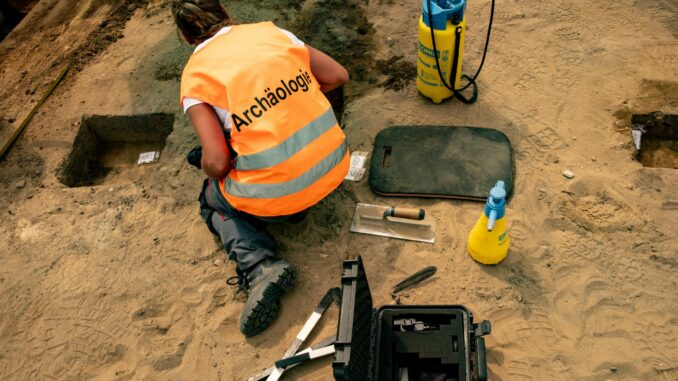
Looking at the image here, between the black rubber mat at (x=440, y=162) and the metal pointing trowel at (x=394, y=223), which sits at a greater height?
the black rubber mat at (x=440, y=162)

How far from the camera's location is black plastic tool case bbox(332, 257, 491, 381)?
6.98 ft

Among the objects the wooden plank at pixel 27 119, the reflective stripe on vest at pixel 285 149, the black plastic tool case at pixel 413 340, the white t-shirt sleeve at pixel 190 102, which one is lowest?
the black plastic tool case at pixel 413 340

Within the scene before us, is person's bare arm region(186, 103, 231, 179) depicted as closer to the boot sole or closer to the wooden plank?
the boot sole

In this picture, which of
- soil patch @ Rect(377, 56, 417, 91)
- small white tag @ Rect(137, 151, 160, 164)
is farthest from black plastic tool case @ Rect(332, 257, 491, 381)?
small white tag @ Rect(137, 151, 160, 164)

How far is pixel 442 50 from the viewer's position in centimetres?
325

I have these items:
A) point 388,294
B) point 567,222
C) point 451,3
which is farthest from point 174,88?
point 567,222

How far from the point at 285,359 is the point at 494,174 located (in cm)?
177

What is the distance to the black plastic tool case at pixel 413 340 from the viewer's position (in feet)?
6.98

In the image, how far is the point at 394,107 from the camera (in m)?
3.72

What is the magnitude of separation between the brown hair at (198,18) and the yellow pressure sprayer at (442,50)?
1.33 metres

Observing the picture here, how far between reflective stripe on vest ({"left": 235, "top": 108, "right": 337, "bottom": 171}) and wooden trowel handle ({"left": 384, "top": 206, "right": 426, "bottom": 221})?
2.29 feet

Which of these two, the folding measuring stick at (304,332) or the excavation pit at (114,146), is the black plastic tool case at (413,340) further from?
the excavation pit at (114,146)

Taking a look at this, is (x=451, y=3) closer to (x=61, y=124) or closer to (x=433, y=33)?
(x=433, y=33)

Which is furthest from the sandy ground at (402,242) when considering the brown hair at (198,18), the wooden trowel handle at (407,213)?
the brown hair at (198,18)
